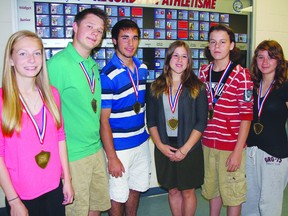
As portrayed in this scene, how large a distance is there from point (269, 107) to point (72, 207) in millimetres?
1565

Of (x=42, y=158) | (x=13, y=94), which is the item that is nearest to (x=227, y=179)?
(x=42, y=158)

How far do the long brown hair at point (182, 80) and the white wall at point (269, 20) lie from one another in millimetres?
1662

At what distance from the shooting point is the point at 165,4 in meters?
3.08

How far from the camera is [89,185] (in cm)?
201

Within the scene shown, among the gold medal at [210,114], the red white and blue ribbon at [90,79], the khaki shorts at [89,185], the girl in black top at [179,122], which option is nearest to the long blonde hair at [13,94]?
the red white and blue ribbon at [90,79]

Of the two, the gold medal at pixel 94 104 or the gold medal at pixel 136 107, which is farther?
the gold medal at pixel 136 107

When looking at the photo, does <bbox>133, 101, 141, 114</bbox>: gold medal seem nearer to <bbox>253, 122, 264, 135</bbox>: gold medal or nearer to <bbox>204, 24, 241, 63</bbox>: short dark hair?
<bbox>204, 24, 241, 63</bbox>: short dark hair

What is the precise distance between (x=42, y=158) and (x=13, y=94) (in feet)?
1.21

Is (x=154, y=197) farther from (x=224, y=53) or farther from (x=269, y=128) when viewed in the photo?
(x=224, y=53)

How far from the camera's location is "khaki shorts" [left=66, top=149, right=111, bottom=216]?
76.1 inches

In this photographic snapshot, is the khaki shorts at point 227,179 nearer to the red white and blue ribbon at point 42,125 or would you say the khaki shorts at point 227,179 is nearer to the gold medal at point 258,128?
the gold medal at point 258,128

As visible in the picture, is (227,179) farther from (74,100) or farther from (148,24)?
(148,24)

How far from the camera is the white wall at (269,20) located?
137 inches

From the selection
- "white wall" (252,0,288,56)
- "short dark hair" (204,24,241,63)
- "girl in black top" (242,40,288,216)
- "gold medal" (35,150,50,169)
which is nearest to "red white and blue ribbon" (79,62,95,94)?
"gold medal" (35,150,50,169)
